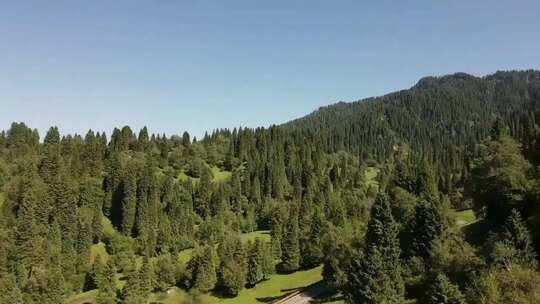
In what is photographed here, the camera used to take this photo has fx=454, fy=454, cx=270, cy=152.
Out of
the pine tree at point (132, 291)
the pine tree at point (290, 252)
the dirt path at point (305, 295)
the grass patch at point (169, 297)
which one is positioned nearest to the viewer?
the dirt path at point (305, 295)

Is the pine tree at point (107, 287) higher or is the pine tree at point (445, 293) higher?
the pine tree at point (445, 293)

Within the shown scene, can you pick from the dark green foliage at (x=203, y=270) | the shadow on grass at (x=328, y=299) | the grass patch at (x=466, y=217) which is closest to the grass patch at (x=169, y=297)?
the dark green foliage at (x=203, y=270)

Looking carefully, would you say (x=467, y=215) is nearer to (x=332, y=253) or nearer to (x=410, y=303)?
(x=332, y=253)

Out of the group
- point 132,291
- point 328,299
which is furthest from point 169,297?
point 328,299

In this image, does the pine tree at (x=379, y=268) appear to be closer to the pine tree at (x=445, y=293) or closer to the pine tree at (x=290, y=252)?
the pine tree at (x=445, y=293)

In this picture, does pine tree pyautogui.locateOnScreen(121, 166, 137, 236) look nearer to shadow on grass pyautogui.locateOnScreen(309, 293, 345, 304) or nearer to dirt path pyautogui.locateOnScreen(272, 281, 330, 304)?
dirt path pyautogui.locateOnScreen(272, 281, 330, 304)

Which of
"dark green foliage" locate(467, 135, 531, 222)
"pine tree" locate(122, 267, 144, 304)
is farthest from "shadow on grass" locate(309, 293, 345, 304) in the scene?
"pine tree" locate(122, 267, 144, 304)

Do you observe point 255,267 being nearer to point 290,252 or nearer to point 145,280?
point 290,252
